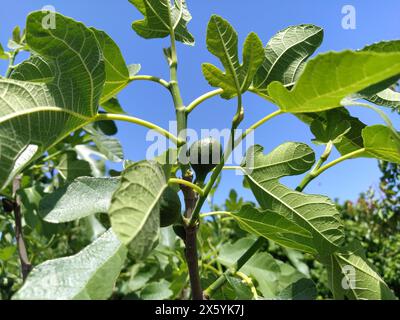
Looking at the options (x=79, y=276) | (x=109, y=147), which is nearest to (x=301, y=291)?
(x=79, y=276)

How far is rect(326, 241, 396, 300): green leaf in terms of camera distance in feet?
3.72

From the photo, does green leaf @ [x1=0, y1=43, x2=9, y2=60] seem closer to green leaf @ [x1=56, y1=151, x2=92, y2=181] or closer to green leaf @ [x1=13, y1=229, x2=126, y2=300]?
green leaf @ [x1=56, y1=151, x2=92, y2=181]

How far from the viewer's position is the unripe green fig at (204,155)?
994 millimetres

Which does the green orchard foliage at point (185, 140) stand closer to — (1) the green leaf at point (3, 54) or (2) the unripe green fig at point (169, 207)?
(2) the unripe green fig at point (169, 207)

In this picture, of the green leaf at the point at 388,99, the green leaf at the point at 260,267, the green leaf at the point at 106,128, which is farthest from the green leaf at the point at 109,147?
the green leaf at the point at 388,99

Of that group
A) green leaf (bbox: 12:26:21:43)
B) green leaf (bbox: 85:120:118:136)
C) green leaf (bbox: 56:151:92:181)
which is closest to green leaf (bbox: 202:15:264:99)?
green leaf (bbox: 85:120:118:136)

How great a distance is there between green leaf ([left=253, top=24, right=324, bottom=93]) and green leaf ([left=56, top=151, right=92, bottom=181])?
3.62 feet

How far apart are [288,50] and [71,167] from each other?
4.19 feet

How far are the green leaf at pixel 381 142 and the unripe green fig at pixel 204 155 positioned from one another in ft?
1.15

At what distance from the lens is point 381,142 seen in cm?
103

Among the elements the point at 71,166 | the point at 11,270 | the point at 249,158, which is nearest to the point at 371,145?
the point at 249,158

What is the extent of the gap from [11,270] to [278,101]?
2523 millimetres
